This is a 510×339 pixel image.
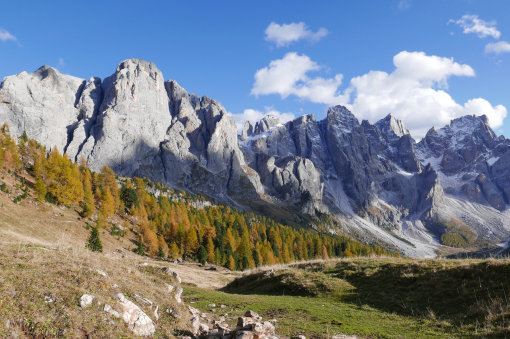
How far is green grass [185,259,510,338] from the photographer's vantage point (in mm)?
14648

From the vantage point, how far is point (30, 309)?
31.5ft

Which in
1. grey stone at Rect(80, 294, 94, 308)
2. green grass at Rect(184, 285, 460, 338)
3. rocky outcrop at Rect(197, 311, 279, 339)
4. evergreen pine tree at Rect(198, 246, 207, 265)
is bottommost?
evergreen pine tree at Rect(198, 246, 207, 265)

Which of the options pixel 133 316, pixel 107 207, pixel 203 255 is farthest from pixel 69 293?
pixel 107 207

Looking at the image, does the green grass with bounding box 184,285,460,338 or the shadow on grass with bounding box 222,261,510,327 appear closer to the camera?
the green grass with bounding box 184,285,460,338

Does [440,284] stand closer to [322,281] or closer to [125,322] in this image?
[322,281]

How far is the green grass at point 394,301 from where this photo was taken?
14648 mm

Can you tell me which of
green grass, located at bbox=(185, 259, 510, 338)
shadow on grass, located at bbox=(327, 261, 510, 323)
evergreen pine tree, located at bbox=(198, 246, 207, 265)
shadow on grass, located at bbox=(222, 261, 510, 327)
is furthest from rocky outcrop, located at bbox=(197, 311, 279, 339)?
evergreen pine tree, located at bbox=(198, 246, 207, 265)

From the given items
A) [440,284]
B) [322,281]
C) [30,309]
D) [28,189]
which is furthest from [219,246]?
[30,309]

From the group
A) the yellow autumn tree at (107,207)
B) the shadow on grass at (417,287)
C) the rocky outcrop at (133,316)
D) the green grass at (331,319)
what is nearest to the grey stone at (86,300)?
the rocky outcrop at (133,316)

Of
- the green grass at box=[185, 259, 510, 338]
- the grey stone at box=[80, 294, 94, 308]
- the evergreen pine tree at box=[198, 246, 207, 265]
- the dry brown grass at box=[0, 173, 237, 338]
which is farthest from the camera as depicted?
the evergreen pine tree at box=[198, 246, 207, 265]

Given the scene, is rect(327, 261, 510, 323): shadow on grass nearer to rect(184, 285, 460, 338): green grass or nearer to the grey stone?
rect(184, 285, 460, 338): green grass

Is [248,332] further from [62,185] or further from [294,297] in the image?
[62,185]

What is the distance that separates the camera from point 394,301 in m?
A: 20.1

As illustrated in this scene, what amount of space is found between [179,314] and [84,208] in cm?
6935
